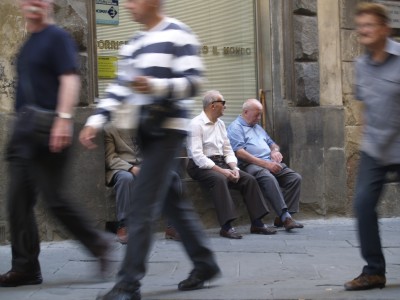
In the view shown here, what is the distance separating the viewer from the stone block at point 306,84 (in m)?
8.18

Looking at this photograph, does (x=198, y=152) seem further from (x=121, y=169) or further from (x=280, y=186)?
(x=280, y=186)

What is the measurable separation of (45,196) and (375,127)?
1905 millimetres

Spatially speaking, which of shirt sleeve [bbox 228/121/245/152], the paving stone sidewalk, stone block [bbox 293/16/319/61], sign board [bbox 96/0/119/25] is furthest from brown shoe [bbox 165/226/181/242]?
stone block [bbox 293/16/319/61]

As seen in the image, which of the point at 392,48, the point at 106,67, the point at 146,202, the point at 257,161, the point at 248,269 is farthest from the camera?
the point at 257,161

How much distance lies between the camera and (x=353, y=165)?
8.59 meters

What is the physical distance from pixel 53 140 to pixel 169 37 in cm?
85

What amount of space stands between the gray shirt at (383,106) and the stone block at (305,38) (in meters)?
3.91

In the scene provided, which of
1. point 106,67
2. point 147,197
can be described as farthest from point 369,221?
point 106,67

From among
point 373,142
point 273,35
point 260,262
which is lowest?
point 260,262

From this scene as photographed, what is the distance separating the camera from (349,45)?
8.57 meters

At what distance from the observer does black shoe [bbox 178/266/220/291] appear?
421cm

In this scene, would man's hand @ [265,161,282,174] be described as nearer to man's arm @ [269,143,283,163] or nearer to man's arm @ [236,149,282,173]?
man's arm @ [236,149,282,173]

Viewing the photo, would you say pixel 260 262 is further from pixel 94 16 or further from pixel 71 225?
pixel 94 16

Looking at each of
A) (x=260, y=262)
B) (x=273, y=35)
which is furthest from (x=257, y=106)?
(x=260, y=262)
